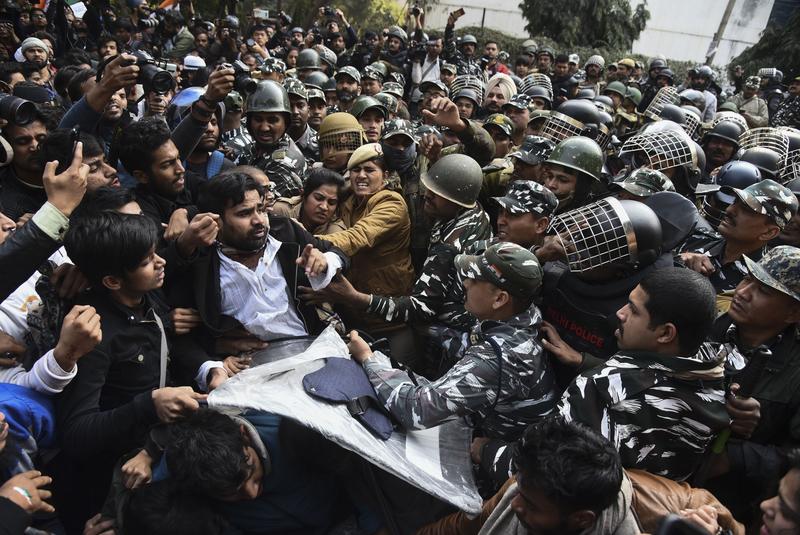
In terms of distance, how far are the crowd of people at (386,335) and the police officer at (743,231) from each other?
0.02m

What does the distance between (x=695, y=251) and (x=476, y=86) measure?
5369 millimetres

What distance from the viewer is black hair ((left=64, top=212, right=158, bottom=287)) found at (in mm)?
2258

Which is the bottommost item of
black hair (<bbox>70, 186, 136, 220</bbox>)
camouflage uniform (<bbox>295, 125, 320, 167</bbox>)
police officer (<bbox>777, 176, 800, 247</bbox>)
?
camouflage uniform (<bbox>295, 125, 320, 167</bbox>)

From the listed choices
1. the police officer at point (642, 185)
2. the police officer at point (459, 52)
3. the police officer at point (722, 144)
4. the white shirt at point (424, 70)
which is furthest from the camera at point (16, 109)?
the police officer at point (459, 52)

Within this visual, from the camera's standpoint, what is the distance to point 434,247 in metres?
3.47

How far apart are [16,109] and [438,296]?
2.66m

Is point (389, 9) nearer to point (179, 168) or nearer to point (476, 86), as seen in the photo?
point (476, 86)

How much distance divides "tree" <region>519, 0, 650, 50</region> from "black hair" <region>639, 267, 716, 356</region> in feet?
78.8

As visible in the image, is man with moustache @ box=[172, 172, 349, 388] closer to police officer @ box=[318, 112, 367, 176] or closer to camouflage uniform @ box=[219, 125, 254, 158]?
police officer @ box=[318, 112, 367, 176]

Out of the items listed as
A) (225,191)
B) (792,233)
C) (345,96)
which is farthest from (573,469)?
(345,96)

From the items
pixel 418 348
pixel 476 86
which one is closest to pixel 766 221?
pixel 418 348

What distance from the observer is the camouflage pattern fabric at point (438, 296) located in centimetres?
331

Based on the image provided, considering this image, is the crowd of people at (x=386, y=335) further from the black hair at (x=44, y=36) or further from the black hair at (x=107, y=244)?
the black hair at (x=44, y=36)

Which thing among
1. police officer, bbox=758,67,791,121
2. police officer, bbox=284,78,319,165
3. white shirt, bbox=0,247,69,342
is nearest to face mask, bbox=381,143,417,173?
police officer, bbox=284,78,319,165
